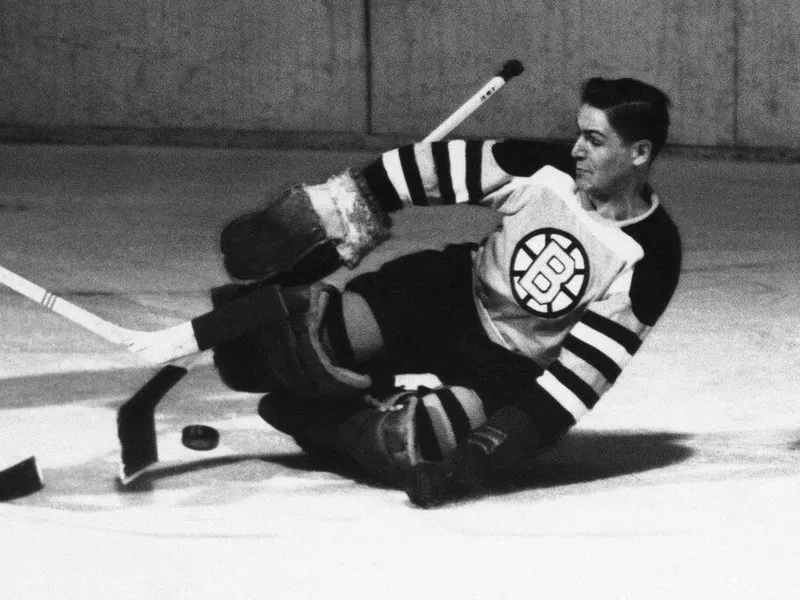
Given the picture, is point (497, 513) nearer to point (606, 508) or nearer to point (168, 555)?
point (606, 508)

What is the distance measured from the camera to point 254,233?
4023mm

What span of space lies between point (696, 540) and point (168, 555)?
107 centimetres

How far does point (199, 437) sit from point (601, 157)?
1.14 meters

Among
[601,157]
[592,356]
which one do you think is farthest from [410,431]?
[601,157]

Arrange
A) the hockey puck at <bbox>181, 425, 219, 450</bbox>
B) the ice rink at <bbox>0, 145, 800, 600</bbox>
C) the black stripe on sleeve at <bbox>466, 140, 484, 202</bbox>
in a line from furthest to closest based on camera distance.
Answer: the hockey puck at <bbox>181, 425, 219, 450</bbox>, the black stripe on sleeve at <bbox>466, 140, 484, 202</bbox>, the ice rink at <bbox>0, 145, 800, 600</bbox>

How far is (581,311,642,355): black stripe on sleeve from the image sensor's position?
396 cm

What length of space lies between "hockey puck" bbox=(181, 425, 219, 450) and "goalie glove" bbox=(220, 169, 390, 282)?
1.31 feet

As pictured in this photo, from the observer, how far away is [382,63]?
37.6ft

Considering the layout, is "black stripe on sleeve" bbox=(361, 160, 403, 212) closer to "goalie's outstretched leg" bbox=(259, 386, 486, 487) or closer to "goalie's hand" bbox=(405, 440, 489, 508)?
"goalie's outstretched leg" bbox=(259, 386, 486, 487)

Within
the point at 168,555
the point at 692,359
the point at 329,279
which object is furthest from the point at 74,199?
the point at 168,555

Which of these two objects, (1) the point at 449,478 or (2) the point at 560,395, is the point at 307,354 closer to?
(1) the point at 449,478

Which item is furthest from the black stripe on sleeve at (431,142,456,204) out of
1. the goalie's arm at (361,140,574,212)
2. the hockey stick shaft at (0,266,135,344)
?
the hockey stick shaft at (0,266,135,344)

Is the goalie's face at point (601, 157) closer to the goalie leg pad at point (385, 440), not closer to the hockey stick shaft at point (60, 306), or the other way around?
the goalie leg pad at point (385, 440)

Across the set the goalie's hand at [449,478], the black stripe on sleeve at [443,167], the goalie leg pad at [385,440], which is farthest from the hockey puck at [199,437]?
the black stripe on sleeve at [443,167]
